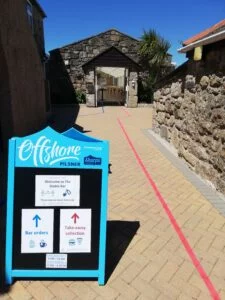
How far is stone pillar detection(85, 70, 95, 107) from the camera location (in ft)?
69.6

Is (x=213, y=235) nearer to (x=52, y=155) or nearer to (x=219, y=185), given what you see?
(x=219, y=185)

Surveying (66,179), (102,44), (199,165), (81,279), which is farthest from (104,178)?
(102,44)

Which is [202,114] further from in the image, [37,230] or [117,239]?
[37,230]

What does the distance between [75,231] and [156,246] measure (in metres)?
1.26

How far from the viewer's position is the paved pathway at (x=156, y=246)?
2957mm

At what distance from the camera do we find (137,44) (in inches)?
893

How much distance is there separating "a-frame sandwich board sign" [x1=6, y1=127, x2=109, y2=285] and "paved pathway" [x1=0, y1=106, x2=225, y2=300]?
0.62 ft

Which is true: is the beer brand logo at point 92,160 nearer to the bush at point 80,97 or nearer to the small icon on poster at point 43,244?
the small icon on poster at point 43,244

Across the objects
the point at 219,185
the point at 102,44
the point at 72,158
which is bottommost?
the point at 219,185

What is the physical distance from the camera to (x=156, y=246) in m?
3.74

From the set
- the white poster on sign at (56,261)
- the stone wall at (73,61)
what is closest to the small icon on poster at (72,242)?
the white poster on sign at (56,261)

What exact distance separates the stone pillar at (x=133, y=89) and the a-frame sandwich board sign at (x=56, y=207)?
19.0m

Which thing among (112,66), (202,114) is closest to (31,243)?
(202,114)

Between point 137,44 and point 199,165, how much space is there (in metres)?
18.4
